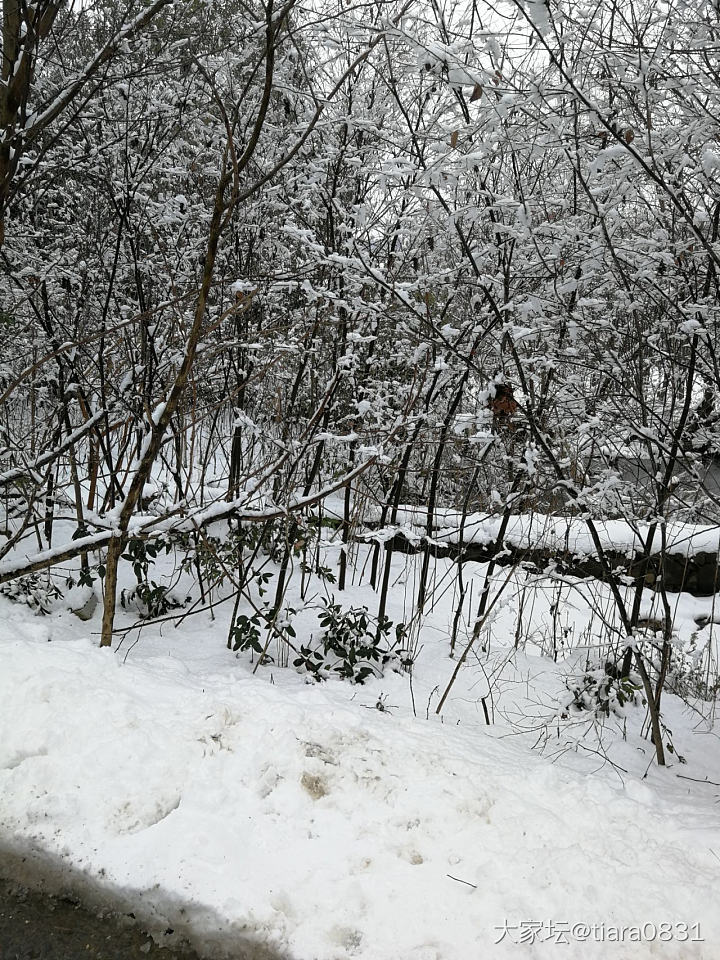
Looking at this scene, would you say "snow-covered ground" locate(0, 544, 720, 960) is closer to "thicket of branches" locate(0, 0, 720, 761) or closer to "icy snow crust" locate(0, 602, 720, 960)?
"icy snow crust" locate(0, 602, 720, 960)

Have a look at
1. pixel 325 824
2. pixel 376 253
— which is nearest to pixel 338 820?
pixel 325 824

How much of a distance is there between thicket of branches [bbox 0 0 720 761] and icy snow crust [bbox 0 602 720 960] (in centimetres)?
76

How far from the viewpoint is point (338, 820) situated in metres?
2.29

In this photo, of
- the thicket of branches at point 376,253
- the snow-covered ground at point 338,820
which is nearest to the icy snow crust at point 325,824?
the snow-covered ground at point 338,820

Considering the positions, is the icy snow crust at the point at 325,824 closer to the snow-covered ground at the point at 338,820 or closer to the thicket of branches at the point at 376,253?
the snow-covered ground at the point at 338,820

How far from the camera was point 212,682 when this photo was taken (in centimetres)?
305

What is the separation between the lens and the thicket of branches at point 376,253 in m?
2.50

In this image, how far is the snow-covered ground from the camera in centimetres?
195

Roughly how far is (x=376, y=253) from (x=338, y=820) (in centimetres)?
341

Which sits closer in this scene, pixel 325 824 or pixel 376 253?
pixel 325 824

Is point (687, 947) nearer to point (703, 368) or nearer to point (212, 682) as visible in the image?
point (212, 682)

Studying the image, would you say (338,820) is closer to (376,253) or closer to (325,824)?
(325,824)

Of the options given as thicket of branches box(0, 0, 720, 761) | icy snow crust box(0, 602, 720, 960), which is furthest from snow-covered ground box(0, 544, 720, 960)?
thicket of branches box(0, 0, 720, 761)

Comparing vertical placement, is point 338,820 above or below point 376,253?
below
